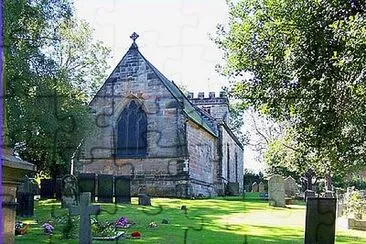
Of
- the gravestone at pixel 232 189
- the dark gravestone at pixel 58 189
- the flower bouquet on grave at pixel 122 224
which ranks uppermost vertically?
the dark gravestone at pixel 58 189

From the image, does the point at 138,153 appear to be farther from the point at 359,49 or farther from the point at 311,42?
the point at 359,49

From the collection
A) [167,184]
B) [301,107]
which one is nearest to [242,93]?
[301,107]

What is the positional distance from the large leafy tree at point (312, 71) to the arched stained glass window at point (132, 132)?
14.6m

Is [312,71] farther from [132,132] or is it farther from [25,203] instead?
[132,132]

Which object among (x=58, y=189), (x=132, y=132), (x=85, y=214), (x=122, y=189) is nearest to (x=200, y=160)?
(x=132, y=132)

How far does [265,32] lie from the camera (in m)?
12.6

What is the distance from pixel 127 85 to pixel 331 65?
2033 centimetres

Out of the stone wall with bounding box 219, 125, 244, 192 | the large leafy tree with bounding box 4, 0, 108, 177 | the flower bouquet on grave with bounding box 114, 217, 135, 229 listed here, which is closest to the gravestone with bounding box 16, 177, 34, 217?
the large leafy tree with bounding box 4, 0, 108, 177

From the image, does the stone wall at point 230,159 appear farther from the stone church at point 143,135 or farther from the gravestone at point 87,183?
the gravestone at point 87,183

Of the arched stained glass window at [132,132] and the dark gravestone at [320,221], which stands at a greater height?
the arched stained glass window at [132,132]

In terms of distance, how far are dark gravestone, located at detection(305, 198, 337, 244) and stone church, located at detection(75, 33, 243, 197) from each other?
60.5 ft

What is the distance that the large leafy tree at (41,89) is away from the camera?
55.2 feet

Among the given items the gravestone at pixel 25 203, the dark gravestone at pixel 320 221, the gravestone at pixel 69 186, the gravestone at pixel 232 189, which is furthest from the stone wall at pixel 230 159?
the dark gravestone at pixel 320 221

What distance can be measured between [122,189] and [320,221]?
14375mm
